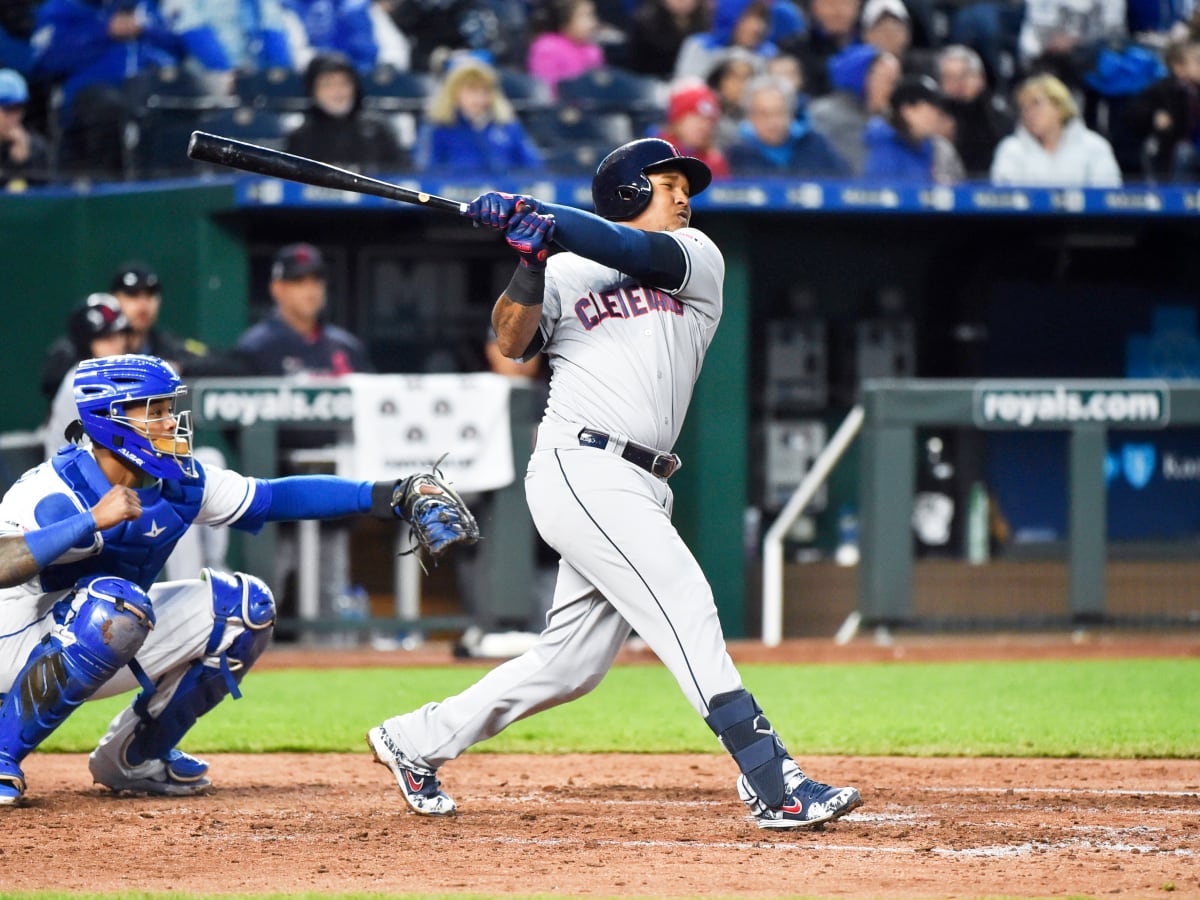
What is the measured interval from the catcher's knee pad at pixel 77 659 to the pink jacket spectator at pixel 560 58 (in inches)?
254

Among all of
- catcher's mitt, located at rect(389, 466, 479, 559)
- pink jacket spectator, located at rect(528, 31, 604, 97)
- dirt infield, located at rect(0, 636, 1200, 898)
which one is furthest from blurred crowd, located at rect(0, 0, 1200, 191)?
catcher's mitt, located at rect(389, 466, 479, 559)

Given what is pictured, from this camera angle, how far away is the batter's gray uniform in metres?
3.96

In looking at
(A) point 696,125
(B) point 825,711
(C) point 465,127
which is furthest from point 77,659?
(A) point 696,125

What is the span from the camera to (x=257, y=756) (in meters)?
5.57

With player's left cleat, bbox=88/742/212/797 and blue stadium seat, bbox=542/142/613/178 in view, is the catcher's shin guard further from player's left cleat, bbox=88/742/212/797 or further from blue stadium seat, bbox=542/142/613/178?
blue stadium seat, bbox=542/142/613/178

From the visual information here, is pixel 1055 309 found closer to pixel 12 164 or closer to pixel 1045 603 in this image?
pixel 1045 603

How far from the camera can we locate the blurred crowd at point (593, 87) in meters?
9.10

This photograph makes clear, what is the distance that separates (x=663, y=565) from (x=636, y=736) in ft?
6.81

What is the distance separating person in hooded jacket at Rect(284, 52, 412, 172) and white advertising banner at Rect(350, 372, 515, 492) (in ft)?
4.16

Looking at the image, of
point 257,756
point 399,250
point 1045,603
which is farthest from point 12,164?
point 1045,603

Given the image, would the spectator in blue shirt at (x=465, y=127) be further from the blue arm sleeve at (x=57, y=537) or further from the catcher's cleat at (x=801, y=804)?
the catcher's cleat at (x=801, y=804)

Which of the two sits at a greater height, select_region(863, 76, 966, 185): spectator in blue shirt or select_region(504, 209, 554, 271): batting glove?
select_region(863, 76, 966, 185): spectator in blue shirt

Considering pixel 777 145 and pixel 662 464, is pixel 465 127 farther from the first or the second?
pixel 662 464

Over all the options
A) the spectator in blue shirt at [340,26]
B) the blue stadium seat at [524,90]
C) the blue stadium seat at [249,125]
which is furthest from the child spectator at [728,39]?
the blue stadium seat at [249,125]
